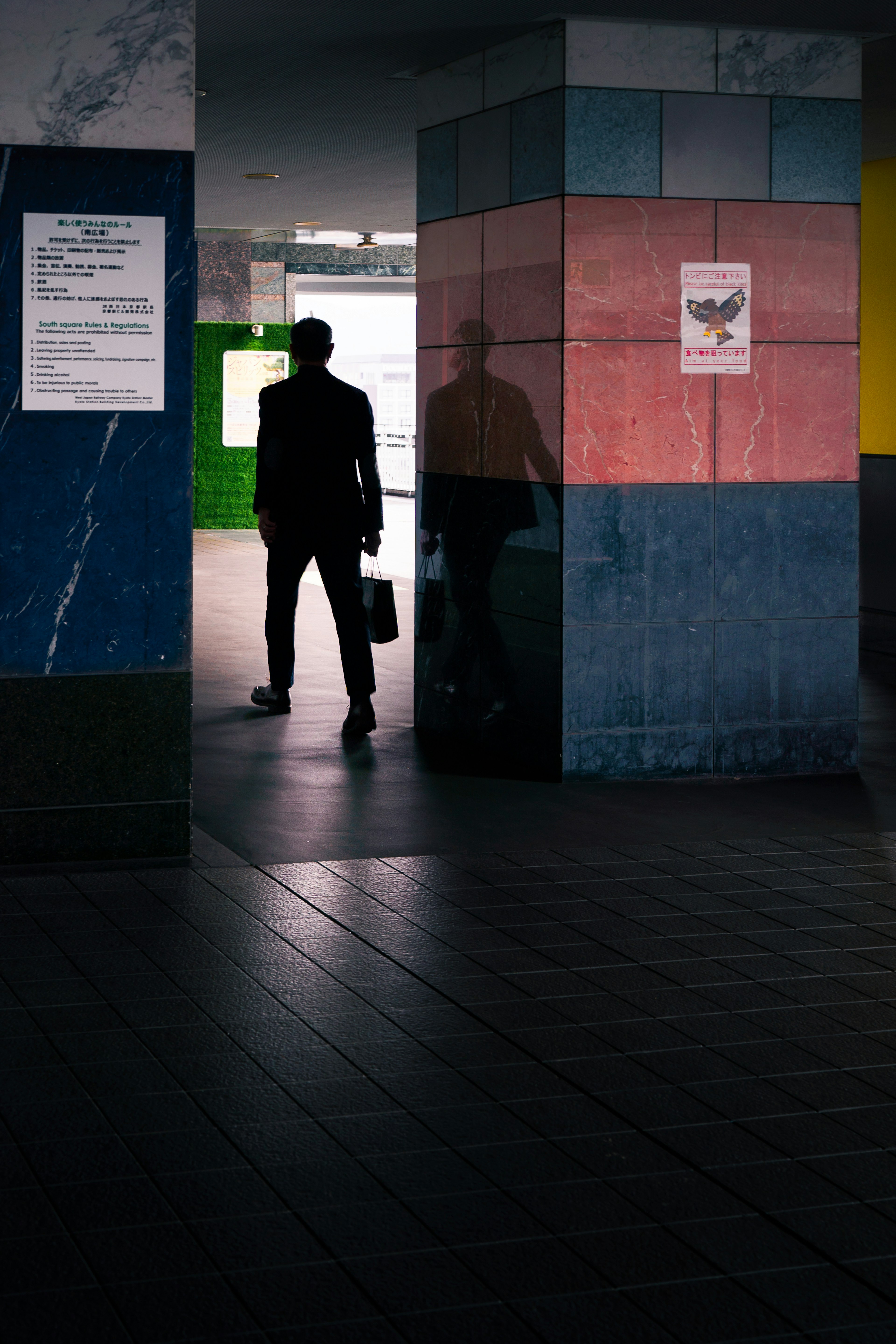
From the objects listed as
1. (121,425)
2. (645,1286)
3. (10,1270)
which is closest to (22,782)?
(121,425)

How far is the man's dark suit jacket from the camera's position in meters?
8.11

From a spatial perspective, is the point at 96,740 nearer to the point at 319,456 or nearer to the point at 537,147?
the point at 319,456

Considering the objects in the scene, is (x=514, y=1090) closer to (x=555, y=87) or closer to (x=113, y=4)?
(x=113, y=4)

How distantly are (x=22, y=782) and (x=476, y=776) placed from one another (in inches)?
91.5

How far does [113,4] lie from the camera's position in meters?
5.37

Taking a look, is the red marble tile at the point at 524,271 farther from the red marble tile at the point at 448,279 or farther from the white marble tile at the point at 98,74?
the white marble tile at the point at 98,74

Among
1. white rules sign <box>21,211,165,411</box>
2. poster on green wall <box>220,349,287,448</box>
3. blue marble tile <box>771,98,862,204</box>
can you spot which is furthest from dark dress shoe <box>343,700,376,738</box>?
poster on green wall <box>220,349,287,448</box>

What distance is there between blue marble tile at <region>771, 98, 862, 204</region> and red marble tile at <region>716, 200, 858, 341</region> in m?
0.06

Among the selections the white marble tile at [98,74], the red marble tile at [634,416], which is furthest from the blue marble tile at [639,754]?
the white marble tile at [98,74]

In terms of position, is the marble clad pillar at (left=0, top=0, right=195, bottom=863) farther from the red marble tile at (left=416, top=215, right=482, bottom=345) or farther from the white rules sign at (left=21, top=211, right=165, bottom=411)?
A: the red marble tile at (left=416, top=215, right=482, bottom=345)

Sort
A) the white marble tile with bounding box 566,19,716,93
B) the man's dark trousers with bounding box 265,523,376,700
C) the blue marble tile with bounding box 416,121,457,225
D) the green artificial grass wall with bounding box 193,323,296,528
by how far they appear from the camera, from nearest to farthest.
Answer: the white marble tile with bounding box 566,19,716,93
the blue marble tile with bounding box 416,121,457,225
the man's dark trousers with bounding box 265,523,376,700
the green artificial grass wall with bounding box 193,323,296,528

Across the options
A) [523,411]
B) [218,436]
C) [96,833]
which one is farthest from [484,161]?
[218,436]

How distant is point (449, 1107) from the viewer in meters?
3.63

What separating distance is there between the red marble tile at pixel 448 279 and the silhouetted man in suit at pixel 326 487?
480 millimetres
